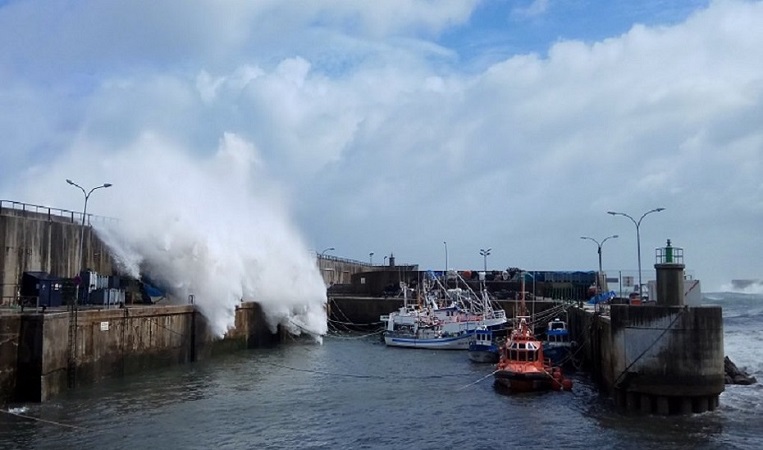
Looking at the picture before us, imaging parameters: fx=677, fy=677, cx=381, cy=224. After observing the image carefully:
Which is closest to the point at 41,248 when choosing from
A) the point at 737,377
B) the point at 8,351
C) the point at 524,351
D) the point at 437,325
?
the point at 8,351

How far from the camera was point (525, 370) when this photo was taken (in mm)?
37375

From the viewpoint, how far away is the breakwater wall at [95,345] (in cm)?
3003

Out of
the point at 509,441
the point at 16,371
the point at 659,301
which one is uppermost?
the point at 659,301

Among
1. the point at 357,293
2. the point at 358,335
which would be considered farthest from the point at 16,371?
the point at 357,293

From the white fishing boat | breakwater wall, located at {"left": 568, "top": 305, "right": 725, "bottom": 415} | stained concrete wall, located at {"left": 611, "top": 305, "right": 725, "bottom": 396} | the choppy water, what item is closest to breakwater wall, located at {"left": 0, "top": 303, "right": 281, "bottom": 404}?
the choppy water

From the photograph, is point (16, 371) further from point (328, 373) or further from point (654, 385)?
point (654, 385)

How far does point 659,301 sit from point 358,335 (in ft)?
145

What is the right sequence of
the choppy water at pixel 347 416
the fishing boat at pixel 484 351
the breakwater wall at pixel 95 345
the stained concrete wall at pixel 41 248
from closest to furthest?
the choppy water at pixel 347 416 → the breakwater wall at pixel 95 345 → the stained concrete wall at pixel 41 248 → the fishing boat at pixel 484 351

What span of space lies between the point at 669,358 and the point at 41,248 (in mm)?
42760

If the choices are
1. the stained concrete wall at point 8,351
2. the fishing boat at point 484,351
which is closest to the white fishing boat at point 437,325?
the fishing boat at point 484,351

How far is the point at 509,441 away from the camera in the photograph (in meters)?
26.9

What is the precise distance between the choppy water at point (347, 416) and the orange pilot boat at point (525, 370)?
0.84 metres

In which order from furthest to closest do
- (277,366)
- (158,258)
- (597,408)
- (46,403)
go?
(158,258)
(277,366)
(597,408)
(46,403)

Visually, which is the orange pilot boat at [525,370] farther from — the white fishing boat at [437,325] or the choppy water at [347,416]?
the white fishing boat at [437,325]
